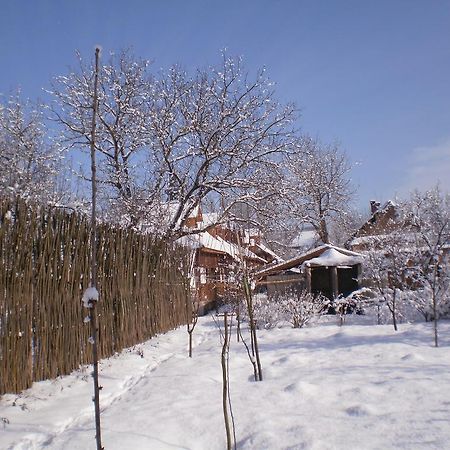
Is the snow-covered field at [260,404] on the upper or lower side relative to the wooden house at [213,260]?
lower

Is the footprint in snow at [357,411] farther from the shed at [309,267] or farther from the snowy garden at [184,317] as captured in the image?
the shed at [309,267]

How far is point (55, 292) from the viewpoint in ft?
17.0

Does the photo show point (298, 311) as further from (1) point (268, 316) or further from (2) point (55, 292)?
(2) point (55, 292)

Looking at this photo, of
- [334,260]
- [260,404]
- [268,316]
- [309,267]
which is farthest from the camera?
[309,267]

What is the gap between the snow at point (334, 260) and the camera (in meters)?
16.1

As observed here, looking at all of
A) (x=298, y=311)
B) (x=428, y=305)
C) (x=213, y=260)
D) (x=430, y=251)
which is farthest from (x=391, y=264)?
(x=213, y=260)

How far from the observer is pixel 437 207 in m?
14.7

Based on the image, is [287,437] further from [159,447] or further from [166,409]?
[166,409]

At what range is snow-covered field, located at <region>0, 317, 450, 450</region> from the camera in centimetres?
328

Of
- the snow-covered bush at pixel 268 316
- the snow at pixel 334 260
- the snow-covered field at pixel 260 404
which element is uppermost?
the snow at pixel 334 260

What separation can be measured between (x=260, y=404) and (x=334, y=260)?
1268cm

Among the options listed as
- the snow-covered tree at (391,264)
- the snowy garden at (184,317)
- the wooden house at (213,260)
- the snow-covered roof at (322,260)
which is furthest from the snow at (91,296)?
the snow-covered roof at (322,260)

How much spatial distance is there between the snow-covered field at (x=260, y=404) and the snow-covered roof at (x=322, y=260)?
9.35 metres

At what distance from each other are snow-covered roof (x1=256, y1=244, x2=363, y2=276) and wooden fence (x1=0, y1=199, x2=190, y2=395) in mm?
8462
